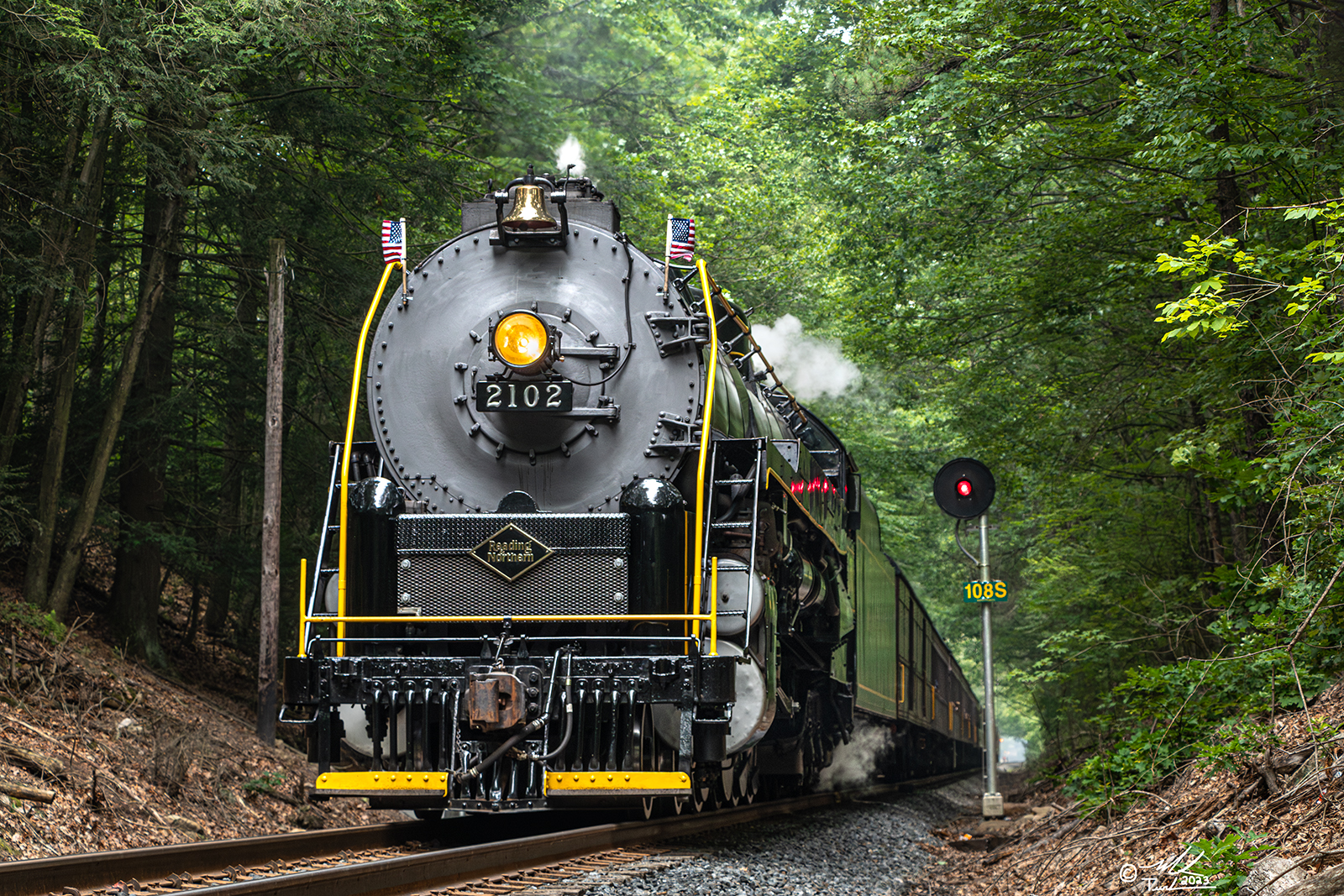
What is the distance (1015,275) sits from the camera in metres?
13.7

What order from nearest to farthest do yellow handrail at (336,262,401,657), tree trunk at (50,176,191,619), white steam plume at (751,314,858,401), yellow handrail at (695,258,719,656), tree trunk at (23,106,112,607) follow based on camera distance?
yellow handrail at (695,258,719,656), yellow handrail at (336,262,401,657), tree trunk at (23,106,112,607), tree trunk at (50,176,191,619), white steam plume at (751,314,858,401)

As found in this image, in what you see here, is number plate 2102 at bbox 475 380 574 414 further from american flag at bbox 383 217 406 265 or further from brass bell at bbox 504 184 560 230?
american flag at bbox 383 217 406 265

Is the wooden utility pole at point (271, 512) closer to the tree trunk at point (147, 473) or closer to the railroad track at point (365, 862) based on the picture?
the tree trunk at point (147, 473)

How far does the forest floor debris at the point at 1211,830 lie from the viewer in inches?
181

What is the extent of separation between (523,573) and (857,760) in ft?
29.6

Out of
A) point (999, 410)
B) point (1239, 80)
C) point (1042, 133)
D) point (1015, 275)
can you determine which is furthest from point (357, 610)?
point (999, 410)

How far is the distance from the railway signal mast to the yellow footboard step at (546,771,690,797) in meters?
8.20

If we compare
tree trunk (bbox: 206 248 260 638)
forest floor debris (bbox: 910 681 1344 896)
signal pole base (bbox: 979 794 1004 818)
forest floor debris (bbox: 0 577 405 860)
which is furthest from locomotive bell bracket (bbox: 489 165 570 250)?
signal pole base (bbox: 979 794 1004 818)

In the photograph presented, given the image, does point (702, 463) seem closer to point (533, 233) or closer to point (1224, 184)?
point (533, 233)

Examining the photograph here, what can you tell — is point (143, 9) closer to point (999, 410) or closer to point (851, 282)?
point (999, 410)

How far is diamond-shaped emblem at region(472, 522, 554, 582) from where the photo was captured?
6656 millimetres

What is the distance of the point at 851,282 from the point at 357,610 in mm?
14653

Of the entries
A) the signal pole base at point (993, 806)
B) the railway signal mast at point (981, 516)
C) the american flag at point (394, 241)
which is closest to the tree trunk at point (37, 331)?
the american flag at point (394, 241)

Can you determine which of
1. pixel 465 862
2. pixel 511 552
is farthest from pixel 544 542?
pixel 465 862
